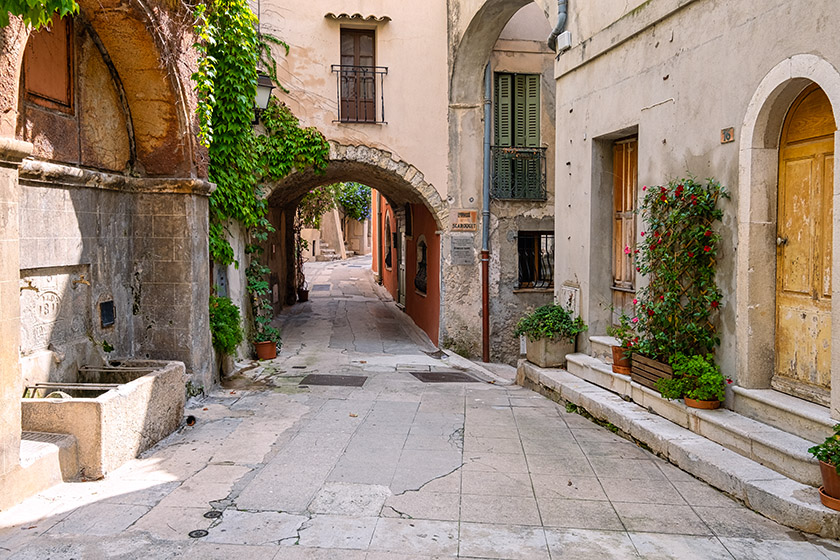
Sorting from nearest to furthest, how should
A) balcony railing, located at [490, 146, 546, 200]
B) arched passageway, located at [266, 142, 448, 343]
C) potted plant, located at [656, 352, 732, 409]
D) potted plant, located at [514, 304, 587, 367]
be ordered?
potted plant, located at [656, 352, 732, 409], potted plant, located at [514, 304, 587, 367], arched passageway, located at [266, 142, 448, 343], balcony railing, located at [490, 146, 546, 200]

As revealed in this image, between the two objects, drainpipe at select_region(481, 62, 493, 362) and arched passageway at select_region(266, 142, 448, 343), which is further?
drainpipe at select_region(481, 62, 493, 362)

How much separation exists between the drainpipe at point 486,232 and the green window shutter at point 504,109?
0.72ft

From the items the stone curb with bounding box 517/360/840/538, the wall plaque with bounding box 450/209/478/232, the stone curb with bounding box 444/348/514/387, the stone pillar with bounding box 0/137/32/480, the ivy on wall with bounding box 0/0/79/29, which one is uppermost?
the ivy on wall with bounding box 0/0/79/29

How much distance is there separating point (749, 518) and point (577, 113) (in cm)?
518

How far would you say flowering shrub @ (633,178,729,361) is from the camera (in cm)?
562

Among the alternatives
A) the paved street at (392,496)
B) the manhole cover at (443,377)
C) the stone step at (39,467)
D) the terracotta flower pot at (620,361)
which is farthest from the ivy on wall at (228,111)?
the terracotta flower pot at (620,361)

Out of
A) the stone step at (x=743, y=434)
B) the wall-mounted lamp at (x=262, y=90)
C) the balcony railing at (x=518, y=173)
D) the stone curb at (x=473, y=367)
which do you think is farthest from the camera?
the balcony railing at (x=518, y=173)

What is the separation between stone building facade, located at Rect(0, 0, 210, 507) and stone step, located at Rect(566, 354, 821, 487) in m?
4.70

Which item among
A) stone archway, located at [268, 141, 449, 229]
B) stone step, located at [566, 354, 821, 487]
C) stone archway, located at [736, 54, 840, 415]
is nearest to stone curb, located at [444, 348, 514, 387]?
stone archway, located at [268, 141, 449, 229]

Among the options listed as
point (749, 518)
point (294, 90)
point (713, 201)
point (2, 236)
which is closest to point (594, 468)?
point (749, 518)

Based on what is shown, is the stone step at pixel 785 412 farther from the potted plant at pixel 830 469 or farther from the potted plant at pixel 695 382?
the potted plant at pixel 830 469

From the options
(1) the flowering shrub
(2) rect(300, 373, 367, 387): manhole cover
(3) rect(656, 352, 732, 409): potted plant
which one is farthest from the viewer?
(2) rect(300, 373, 367, 387): manhole cover

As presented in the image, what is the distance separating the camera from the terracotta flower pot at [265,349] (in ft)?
33.7

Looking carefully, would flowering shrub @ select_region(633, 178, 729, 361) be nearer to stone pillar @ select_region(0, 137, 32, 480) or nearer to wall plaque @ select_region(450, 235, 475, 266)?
stone pillar @ select_region(0, 137, 32, 480)
